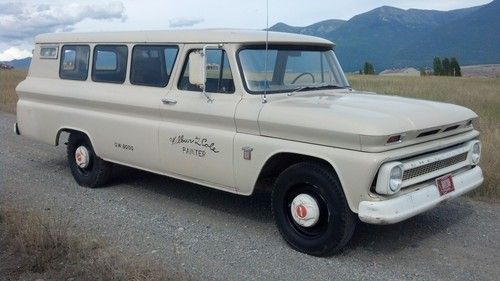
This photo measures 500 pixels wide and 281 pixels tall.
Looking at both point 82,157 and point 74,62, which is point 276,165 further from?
point 74,62

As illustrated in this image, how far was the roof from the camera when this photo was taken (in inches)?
211

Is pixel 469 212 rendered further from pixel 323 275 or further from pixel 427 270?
pixel 323 275

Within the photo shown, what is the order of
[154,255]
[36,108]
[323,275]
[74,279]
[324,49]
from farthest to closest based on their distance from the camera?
[36,108]
[324,49]
[154,255]
[323,275]
[74,279]

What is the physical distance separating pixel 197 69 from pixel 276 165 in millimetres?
1195

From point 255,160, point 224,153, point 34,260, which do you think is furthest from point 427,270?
point 34,260

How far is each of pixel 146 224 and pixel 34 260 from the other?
54.9 inches

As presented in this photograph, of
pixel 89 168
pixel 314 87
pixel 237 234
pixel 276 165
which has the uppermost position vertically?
pixel 314 87

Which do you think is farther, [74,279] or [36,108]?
[36,108]

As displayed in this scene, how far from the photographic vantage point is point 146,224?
5598 mm

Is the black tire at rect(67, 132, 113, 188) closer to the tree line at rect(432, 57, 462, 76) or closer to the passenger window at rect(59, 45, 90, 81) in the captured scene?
the passenger window at rect(59, 45, 90, 81)

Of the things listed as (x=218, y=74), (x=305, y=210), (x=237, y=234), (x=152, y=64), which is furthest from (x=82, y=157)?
(x=305, y=210)

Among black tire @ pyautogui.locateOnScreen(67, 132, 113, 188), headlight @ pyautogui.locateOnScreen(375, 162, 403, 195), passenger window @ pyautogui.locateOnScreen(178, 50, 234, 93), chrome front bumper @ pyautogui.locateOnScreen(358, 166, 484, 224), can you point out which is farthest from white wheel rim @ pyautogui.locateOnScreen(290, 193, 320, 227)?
black tire @ pyautogui.locateOnScreen(67, 132, 113, 188)

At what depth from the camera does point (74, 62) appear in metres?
7.12

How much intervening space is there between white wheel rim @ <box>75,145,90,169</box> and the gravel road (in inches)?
12.1
